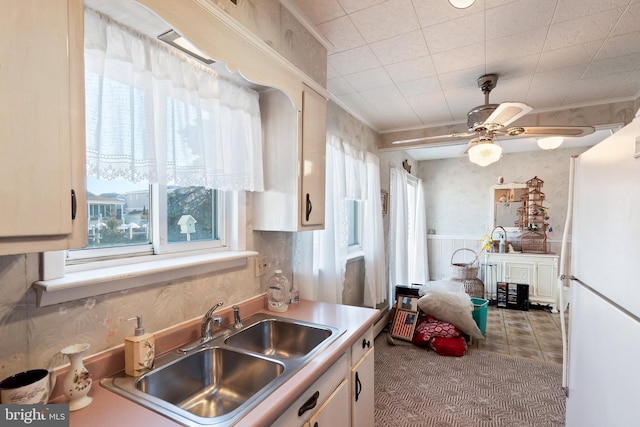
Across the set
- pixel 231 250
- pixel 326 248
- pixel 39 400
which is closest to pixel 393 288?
pixel 326 248

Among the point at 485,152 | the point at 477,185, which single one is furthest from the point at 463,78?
the point at 477,185

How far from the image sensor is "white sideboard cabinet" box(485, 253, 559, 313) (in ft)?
14.3

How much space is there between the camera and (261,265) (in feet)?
5.61

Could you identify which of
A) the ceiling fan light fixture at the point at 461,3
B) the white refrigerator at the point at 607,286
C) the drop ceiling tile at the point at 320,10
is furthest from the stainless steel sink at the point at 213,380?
the ceiling fan light fixture at the point at 461,3

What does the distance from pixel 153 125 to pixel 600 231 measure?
5.77 feet

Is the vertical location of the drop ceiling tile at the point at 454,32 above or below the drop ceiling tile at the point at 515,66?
above

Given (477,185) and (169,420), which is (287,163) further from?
(477,185)

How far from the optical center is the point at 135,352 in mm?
991

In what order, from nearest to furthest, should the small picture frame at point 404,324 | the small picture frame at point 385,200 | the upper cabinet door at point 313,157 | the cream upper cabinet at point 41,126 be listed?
the cream upper cabinet at point 41,126 < the upper cabinet door at point 313,157 < the small picture frame at point 404,324 < the small picture frame at point 385,200

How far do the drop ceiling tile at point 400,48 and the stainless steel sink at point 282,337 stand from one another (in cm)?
168

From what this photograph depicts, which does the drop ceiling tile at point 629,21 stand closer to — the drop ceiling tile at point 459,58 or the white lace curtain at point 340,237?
the drop ceiling tile at point 459,58

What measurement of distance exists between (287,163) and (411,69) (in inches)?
50.1

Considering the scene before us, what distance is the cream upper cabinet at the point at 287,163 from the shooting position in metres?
1.60

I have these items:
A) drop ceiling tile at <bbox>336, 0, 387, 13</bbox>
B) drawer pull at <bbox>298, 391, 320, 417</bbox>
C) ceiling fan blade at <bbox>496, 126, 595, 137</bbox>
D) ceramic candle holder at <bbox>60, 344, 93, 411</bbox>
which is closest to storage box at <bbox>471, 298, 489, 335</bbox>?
ceiling fan blade at <bbox>496, 126, 595, 137</bbox>
